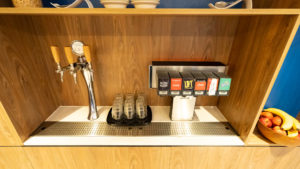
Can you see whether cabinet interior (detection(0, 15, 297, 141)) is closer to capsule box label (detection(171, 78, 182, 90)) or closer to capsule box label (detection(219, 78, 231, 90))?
capsule box label (detection(219, 78, 231, 90))

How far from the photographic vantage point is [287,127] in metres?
0.70

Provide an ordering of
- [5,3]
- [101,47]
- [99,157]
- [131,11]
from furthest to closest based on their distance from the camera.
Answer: [101,47] → [99,157] → [5,3] → [131,11]

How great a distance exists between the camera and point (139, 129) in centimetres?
79

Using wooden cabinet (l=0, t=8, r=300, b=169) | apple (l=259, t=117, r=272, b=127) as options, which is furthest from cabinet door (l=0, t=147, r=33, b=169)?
apple (l=259, t=117, r=272, b=127)

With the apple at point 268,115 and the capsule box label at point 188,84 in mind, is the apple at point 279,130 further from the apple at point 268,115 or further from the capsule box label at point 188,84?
the capsule box label at point 188,84

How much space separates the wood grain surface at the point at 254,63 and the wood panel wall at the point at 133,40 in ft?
0.36

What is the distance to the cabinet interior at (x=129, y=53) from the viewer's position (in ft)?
2.01

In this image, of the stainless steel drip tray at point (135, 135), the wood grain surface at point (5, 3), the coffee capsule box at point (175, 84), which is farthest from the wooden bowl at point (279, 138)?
the wood grain surface at point (5, 3)

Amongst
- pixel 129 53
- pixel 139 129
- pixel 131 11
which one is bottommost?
pixel 139 129

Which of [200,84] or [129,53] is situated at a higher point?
[129,53]

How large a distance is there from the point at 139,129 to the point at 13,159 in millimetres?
734

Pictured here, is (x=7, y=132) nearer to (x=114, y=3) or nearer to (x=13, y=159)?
(x=13, y=159)

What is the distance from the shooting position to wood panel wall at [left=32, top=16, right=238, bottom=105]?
2.49 ft

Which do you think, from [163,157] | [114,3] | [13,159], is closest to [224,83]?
[163,157]
